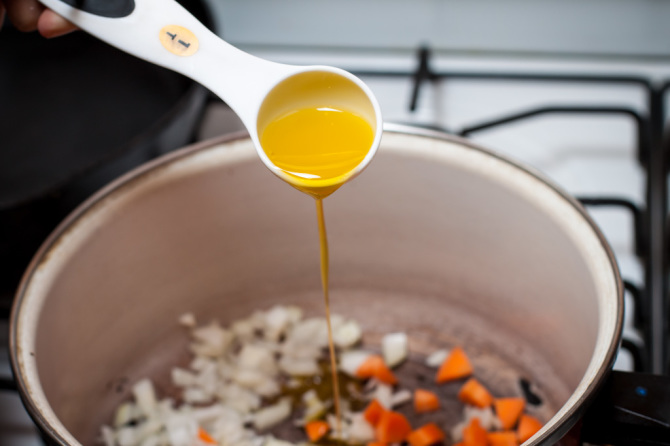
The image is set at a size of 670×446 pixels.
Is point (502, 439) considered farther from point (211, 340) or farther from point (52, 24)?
point (52, 24)

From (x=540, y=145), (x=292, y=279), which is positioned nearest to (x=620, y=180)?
(x=540, y=145)

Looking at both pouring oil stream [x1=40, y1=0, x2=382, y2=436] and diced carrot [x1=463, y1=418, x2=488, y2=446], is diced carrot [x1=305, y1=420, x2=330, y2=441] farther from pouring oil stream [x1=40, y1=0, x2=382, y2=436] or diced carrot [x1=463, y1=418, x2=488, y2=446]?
pouring oil stream [x1=40, y1=0, x2=382, y2=436]

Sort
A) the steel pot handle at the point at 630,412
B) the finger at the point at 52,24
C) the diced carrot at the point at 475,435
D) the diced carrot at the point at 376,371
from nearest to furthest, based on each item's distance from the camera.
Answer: the steel pot handle at the point at 630,412
the finger at the point at 52,24
the diced carrot at the point at 475,435
the diced carrot at the point at 376,371

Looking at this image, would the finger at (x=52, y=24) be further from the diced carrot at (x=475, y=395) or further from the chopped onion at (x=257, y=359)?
the diced carrot at (x=475, y=395)

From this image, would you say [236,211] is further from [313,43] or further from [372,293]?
[313,43]

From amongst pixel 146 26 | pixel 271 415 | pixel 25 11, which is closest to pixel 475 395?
pixel 271 415

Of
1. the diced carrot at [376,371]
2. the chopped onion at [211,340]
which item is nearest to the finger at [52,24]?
the chopped onion at [211,340]

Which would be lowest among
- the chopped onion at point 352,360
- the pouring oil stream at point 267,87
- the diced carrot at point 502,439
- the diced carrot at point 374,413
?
the diced carrot at point 502,439
